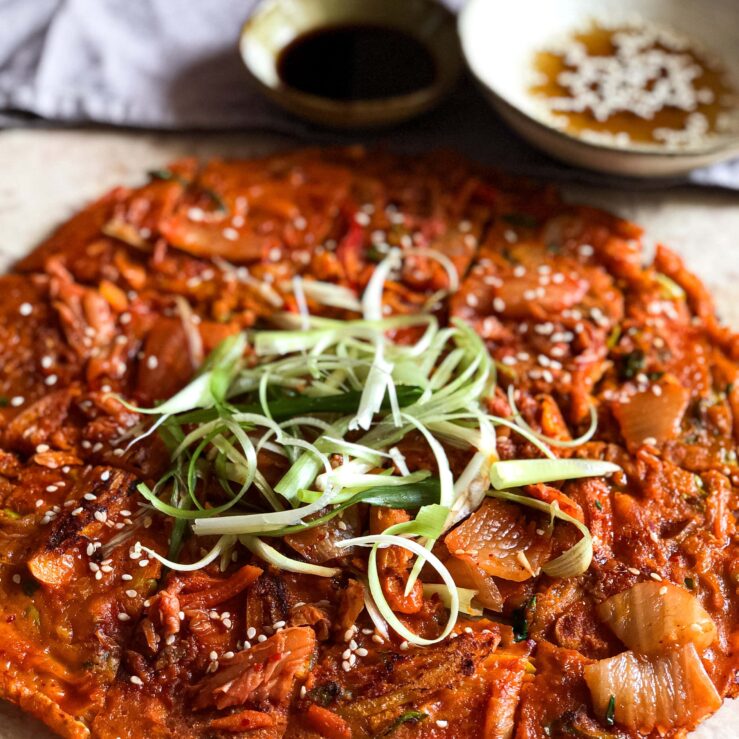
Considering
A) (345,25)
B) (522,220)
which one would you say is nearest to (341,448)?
(522,220)

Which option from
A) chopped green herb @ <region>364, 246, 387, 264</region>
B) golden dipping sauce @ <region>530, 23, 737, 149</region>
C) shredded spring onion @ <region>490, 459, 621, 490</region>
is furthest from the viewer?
golden dipping sauce @ <region>530, 23, 737, 149</region>

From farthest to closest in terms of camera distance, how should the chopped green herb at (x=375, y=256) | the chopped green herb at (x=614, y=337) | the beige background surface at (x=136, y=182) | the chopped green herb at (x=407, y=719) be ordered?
the beige background surface at (x=136, y=182), the chopped green herb at (x=375, y=256), the chopped green herb at (x=614, y=337), the chopped green herb at (x=407, y=719)

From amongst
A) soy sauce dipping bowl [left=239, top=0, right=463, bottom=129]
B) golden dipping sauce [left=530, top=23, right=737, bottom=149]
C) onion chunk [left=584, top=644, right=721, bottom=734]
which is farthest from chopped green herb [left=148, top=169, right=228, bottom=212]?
onion chunk [left=584, top=644, right=721, bottom=734]

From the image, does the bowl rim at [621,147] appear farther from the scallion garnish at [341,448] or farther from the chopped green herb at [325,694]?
the chopped green herb at [325,694]

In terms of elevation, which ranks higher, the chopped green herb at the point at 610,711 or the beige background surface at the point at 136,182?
the beige background surface at the point at 136,182

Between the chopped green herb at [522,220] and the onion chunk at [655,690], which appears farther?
the chopped green herb at [522,220]

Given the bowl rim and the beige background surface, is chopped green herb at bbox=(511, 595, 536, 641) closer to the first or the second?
the beige background surface

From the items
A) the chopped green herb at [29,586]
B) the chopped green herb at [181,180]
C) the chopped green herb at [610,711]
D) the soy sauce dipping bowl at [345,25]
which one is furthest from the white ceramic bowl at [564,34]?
the chopped green herb at [29,586]
